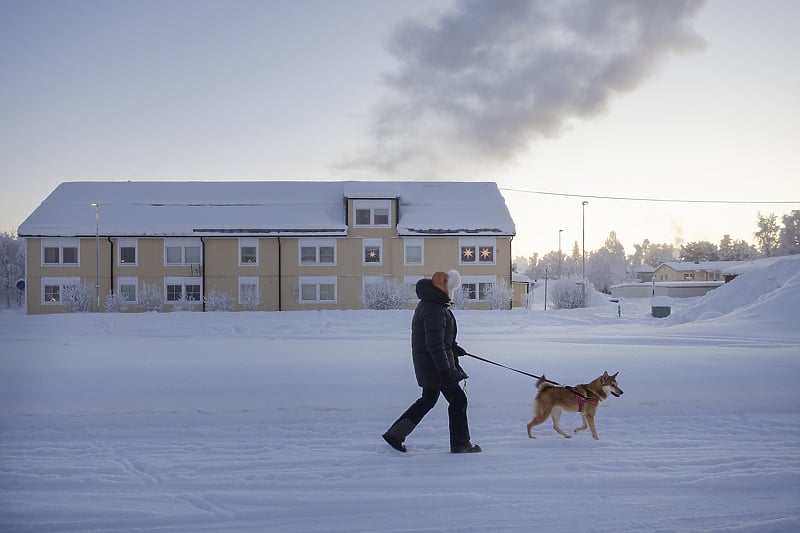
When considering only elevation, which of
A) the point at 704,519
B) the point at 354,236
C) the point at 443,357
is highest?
the point at 354,236

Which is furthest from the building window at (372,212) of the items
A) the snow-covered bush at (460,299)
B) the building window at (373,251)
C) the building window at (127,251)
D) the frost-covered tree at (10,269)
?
the frost-covered tree at (10,269)

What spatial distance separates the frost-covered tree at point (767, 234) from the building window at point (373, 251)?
97.8 meters

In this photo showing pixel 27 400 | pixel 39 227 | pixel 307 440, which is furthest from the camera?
pixel 39 227

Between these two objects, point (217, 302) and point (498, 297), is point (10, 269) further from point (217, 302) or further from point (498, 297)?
point (498, 297)

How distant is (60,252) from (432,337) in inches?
1358

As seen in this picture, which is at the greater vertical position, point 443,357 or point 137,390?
point 443,357

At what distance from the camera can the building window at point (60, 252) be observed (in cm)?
3303

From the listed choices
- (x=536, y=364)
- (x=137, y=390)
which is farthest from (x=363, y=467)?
(x=536, y=364)

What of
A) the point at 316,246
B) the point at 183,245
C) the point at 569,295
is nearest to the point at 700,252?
the point at 569,295

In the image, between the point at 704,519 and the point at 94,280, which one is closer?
the point at 704,519

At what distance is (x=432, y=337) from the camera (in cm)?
586

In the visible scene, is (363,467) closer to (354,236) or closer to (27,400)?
(27,400)

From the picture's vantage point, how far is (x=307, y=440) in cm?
659

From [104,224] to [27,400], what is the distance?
2885 cm
